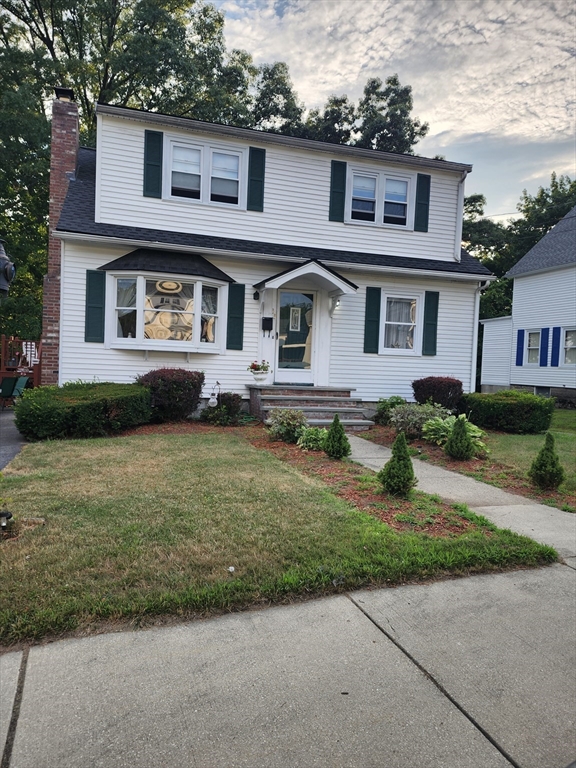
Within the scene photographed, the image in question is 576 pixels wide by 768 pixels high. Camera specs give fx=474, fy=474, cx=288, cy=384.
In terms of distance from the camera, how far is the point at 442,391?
35.7 ft

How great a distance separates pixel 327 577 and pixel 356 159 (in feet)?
36.0

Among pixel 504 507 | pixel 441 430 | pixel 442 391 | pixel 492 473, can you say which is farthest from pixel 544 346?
pixel 504 507

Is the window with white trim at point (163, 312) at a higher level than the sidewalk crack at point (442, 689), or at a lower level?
higher

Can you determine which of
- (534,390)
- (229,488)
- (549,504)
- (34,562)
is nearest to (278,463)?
(229,488)

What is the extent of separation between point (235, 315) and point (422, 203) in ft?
18.7

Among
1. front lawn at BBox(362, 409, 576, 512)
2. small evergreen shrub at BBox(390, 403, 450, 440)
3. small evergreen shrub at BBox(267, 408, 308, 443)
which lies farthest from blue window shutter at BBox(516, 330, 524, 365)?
small evergreen shrub at BBox(267, 408, 308, 443)

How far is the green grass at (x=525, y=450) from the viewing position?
261 inches

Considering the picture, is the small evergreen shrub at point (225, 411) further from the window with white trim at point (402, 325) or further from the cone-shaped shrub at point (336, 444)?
the window with white trim at point (402, 325)

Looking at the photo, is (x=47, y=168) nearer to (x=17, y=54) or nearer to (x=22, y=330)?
(x=17, y=54)

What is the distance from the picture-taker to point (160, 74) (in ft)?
65.8

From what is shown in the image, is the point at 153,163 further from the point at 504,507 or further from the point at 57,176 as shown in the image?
the point at 504,507

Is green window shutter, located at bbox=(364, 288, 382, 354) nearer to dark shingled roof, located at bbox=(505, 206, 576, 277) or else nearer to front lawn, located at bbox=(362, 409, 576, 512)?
front lawn, located at bbox=(362, 409, 576, 512)

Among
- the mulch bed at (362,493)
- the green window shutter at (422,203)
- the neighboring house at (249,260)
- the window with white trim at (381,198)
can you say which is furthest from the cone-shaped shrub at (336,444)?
the green window shutter at (422,203)

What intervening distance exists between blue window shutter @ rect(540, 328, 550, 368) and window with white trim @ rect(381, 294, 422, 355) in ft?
31.9
